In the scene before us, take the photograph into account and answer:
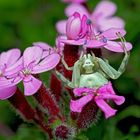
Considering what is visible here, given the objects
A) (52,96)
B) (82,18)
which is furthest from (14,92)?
(82,18)

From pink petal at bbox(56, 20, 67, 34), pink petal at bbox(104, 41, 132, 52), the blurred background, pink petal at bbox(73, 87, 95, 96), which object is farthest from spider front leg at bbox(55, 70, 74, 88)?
pink petal at bbox(56, 20, 67, 34)

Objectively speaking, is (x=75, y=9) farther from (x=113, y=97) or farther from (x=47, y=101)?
(x=113, y=97)

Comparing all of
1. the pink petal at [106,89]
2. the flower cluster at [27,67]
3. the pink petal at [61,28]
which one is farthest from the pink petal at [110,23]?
the pink petal at [106,89]

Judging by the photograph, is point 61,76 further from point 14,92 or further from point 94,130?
point 94,130

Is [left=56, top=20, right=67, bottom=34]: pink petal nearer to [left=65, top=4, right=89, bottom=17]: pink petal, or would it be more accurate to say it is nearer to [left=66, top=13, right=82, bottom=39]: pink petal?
[left=65, top=4, right=89, bottom=17]: pink petal

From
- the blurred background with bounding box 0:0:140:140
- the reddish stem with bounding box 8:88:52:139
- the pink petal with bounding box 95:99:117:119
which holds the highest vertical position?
the pink petal with bounding box 95:99:117:119

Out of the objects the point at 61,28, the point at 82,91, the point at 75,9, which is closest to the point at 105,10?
the point at 75,9

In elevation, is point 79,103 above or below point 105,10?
above
